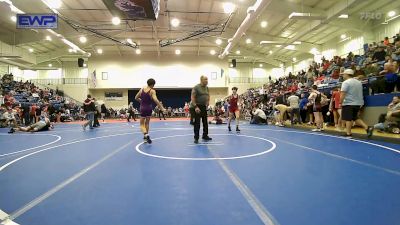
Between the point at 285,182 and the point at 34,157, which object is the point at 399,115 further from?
the point at 34,157

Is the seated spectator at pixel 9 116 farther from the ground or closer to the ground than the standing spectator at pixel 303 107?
closer to the ground

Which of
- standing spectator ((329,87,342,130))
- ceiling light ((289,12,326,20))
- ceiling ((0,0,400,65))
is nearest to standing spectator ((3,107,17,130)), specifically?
ceiling ((0,0,400,65))

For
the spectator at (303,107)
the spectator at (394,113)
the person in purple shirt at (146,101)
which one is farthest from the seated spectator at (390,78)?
the person in purple shirt at (146,101)

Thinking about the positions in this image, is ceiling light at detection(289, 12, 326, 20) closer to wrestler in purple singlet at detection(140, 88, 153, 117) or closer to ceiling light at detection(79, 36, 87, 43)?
wrestler in purple singlet at detection(140, 88, 153, 117)

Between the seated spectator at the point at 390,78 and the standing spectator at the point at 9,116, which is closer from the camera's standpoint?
the seated spectator at the point at 390,78

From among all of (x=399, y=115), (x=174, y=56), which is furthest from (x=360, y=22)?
(x=174, y=56)

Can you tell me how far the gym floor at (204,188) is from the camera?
236cm
